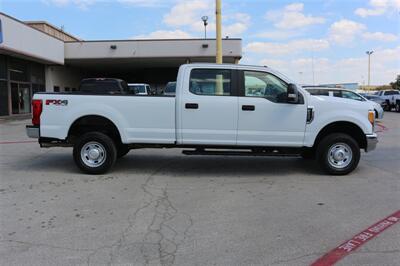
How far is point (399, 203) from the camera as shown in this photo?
613cm

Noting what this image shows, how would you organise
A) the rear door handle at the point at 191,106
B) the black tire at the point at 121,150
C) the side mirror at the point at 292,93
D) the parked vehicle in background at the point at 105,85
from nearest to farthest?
the side mirror at the point at 292,93 → the rear door handle at the point at 191,106 → the black tire at the point at 121,150 → the parked vehicle in background at the point at 105,85

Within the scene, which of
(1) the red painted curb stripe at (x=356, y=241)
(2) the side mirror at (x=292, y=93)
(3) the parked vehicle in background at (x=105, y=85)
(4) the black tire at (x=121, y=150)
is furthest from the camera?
(3) the parked vehicle in background at (x=105, y=85)

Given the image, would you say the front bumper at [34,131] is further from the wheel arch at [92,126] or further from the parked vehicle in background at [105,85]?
the parked vehicle in background at [105,85]

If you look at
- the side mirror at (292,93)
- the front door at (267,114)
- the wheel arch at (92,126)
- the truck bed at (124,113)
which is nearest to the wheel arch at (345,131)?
the front door at (267,114)

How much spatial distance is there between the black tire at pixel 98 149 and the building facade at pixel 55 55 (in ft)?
62.2

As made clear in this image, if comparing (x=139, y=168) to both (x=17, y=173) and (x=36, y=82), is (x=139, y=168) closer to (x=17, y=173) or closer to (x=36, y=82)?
(x=17, y=173)

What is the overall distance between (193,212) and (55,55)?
2919 cm

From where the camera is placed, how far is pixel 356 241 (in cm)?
460

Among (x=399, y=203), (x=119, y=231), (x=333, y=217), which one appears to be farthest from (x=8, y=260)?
(x=399, y=203)

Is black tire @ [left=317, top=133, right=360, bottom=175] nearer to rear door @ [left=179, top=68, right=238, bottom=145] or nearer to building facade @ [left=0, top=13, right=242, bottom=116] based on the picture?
rear door @ [left=179, top=68, right=238, bottom=145]

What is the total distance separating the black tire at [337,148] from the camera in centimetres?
789

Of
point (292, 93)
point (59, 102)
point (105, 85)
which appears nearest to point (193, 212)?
point (292, 93)

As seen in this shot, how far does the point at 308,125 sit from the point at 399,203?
2.21m

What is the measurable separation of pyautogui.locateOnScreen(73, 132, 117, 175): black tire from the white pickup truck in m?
0.02
